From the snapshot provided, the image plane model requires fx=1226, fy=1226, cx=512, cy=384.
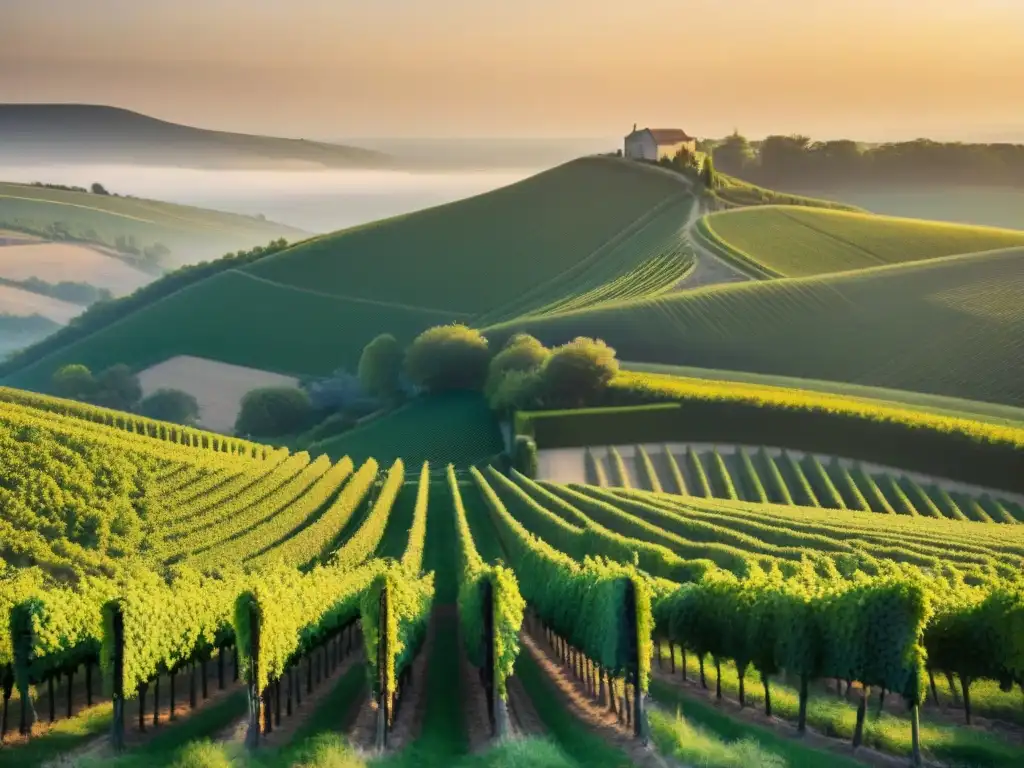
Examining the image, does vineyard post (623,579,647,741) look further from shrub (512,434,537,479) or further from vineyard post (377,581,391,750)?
shrub (512,434,537,479)

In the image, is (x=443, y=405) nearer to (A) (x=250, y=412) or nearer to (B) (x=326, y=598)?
(A) (x=250, y=412)

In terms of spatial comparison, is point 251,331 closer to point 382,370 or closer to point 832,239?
point 382,370

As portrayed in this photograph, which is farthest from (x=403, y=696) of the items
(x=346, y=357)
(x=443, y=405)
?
(x=346, y=357)

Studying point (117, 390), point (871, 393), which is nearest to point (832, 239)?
point (871, 393)

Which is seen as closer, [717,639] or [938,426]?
[717,639]

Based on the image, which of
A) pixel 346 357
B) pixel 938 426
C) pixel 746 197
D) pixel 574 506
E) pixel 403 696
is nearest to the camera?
pixel 403 696

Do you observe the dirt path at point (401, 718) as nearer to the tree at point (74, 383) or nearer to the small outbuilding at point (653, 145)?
the tree at point (74, 383)

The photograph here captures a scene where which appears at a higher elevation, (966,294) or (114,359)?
(966,294)
